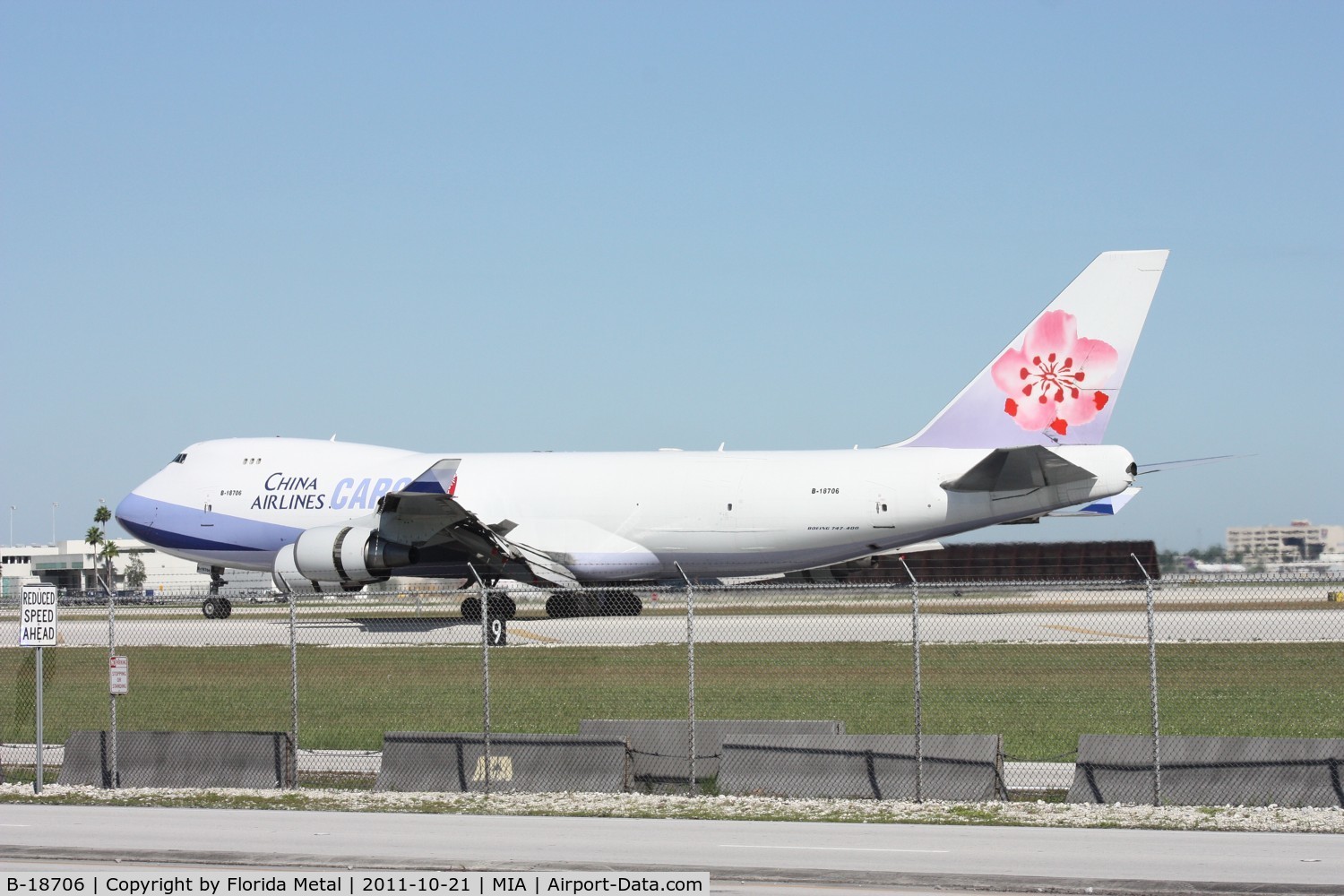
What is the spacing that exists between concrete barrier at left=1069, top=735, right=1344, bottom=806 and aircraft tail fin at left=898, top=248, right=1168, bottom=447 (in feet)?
58.9

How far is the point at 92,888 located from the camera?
8.75 meters

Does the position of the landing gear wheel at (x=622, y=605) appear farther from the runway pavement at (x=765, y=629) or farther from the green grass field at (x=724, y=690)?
the green grass field at (x=724, y=690)

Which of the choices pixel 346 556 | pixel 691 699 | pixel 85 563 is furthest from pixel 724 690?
pixel 85 563

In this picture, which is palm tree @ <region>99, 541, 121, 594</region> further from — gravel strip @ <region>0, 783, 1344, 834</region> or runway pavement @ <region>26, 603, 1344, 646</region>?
gravel strip @ <region>0, 783, 1344, 834</region>

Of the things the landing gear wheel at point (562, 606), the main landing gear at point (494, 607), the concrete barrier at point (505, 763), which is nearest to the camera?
the concrete barrier at point (505, 763)

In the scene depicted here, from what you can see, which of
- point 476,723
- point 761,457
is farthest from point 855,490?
point 476,723

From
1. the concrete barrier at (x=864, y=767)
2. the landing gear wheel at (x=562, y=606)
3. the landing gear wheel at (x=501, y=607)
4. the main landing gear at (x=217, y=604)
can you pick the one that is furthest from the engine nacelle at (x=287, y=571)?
the concrete barrier at (x=864, y=767)

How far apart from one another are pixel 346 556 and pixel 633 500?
658cm

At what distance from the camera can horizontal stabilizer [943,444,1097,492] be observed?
1072 inches

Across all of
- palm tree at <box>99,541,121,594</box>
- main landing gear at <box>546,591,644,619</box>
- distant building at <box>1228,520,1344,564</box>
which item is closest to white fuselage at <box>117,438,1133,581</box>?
main landing gear at <box>546,591,644,619</box>

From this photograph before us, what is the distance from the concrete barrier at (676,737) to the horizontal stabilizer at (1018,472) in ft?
47.0

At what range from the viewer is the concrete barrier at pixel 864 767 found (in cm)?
1209

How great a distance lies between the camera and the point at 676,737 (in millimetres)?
13617

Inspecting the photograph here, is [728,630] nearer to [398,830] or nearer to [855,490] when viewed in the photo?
[855,490]
